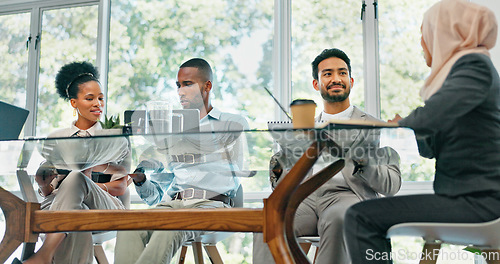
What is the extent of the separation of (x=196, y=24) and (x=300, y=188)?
2370mm

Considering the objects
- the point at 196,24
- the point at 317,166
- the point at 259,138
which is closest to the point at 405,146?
the point at 317,166

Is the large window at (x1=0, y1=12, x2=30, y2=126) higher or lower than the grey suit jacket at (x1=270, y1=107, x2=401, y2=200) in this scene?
higher

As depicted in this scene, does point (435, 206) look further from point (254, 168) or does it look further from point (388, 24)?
point (388, 24)

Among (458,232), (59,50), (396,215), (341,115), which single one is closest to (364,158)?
(396,215)

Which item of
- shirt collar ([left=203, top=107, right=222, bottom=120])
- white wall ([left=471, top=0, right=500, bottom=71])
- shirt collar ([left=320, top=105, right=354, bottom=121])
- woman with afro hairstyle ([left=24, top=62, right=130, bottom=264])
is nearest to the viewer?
woman with afro hairstyle ([left=24, top=62, right=130, bottom=264])

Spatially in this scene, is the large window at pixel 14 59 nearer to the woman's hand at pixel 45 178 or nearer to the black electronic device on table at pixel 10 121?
the woman's hand at pixel 45 178

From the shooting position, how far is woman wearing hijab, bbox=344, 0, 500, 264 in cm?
164

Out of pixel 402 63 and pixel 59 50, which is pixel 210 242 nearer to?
pixel 402 63

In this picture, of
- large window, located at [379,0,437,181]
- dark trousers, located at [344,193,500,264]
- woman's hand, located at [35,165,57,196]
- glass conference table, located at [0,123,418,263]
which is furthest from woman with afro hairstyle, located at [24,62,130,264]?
large window, located at [379,0,437,181]

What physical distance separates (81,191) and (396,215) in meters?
1.43

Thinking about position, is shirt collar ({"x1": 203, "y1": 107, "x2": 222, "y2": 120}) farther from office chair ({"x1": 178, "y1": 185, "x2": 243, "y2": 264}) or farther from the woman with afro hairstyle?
the woman with afro hairstyle

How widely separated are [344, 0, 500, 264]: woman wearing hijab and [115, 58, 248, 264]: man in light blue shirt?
0.51m

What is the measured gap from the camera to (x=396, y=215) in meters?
1.67

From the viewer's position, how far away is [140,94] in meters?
3.95
